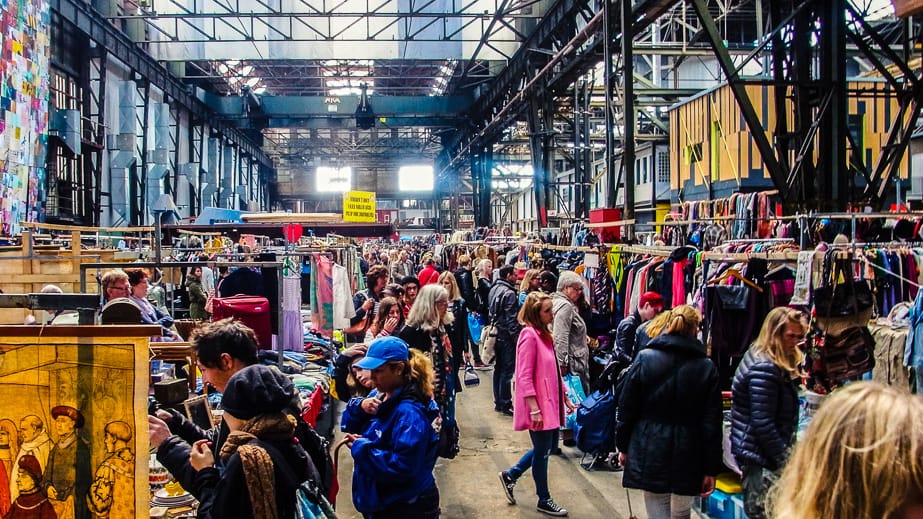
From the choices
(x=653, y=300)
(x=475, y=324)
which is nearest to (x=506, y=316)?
(x=653, y=300)

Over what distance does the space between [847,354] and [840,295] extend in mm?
385

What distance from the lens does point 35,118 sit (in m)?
14.3

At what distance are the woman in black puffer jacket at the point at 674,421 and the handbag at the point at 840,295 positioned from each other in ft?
3.76

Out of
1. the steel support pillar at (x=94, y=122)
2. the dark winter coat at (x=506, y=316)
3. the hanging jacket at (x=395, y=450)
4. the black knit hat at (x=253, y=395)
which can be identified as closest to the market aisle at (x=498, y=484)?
the dark winter coat at (x=506, y=316)

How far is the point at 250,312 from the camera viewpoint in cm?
620

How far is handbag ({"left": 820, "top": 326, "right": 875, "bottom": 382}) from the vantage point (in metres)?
4.86

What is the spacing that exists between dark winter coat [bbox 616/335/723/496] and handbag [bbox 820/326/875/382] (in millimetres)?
1145

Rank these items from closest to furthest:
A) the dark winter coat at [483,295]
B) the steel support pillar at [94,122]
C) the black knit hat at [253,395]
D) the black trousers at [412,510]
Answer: the black knit hat at [253,395] → the black trousers at [412,510] → the dark winter coat at [483,295] → the steel support pillar at [94,122]

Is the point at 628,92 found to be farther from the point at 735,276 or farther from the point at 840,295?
the point at 840,295

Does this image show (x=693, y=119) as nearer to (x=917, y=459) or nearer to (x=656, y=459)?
(x=656, y=459)

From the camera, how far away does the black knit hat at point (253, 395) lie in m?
2.68

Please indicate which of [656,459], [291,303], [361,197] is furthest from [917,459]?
[361,197]

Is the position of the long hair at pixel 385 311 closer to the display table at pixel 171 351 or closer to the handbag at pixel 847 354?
the display table at pixel 171 351

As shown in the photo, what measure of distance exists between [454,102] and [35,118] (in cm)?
1586
